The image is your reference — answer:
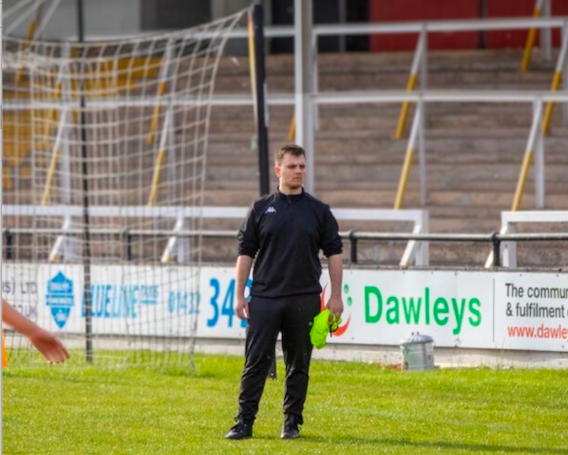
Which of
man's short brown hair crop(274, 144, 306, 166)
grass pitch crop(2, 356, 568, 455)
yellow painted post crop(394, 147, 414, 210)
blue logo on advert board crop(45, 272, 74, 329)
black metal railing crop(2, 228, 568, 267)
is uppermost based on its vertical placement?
man's short brown hair crop(274, 144, 306, 166)

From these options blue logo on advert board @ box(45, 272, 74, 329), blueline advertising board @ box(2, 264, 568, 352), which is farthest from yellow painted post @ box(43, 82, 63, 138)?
blueline advertising board @ box(2, 264, 568, 352)

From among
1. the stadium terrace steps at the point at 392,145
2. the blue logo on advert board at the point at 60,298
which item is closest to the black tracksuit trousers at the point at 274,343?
the stadium terrace steps at the point at 392,145

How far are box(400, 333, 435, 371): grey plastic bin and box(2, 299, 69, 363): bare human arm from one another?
27.5 ft

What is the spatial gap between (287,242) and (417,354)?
412 cm

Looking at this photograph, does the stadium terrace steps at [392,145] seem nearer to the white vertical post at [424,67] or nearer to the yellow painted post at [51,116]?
the white vertical post at [424,67]

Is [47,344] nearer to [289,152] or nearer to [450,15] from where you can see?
[289,152]

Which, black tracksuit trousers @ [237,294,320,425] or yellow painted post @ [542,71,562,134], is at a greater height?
yellow painted post @ [542,71,562,134]

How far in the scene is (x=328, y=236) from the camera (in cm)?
1133

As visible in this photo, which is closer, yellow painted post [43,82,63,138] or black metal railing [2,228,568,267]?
black metal railing [2,228,568,267]

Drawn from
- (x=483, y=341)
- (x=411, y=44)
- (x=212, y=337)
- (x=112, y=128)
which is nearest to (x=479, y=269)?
(x=483, y=341)

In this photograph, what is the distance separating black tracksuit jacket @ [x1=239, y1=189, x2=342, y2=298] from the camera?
11195mm

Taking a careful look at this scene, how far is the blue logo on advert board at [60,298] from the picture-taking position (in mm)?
17594

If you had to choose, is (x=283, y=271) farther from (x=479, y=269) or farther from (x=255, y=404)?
(x=479, y=269)

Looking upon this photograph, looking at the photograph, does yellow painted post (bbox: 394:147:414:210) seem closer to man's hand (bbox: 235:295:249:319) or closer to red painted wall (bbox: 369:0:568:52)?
red painted wall (bbox: 369:0:568:52)
